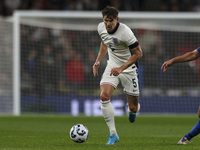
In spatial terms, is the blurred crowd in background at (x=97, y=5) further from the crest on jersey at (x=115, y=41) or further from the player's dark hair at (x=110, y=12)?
the player's dark hair at (x=110, y=12)

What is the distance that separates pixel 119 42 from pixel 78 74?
9.05 meters

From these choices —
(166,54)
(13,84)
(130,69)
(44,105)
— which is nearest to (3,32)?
(13,84)

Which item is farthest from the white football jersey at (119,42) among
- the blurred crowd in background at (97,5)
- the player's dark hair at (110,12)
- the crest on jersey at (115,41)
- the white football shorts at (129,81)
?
the blurred crowd in background at (97,5)

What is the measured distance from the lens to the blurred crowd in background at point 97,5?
20.2 metres

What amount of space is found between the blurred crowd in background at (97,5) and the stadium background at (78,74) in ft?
11.4

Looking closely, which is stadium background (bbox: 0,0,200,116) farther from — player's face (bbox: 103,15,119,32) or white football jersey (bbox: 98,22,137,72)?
player's face (bbox: 103,15,119,32)

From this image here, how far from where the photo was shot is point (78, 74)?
16984 millimetres

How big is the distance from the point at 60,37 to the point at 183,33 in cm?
407

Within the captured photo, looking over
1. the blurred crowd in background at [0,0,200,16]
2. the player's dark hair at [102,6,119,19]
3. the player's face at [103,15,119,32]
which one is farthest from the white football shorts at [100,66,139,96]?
the blurred crowd in background at [0,0,200,16]

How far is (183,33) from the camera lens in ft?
56.0

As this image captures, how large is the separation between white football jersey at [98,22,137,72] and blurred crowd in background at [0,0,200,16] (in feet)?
39.7

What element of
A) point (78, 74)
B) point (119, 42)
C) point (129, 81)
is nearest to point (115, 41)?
point (119, 42)

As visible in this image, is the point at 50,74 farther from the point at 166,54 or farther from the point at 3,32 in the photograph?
the point at 166,54

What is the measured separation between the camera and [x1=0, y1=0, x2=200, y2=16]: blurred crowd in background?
20234 mm
